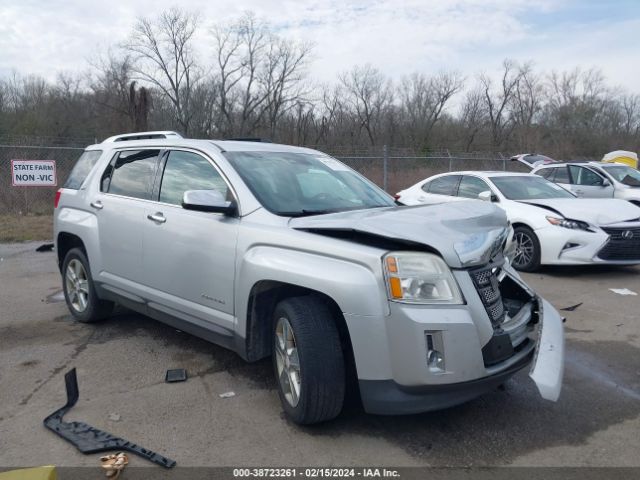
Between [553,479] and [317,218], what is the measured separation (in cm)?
195

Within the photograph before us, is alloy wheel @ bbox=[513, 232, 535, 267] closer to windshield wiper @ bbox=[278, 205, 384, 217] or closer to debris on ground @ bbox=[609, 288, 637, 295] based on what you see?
debris on ground @ bbox=[609, 288, 637, 295]

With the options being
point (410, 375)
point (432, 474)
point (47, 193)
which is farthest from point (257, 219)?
point (47, 193)

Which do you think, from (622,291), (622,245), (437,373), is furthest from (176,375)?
(622,245)

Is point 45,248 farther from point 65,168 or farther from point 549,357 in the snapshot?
point 549,357

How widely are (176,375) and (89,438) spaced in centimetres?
98

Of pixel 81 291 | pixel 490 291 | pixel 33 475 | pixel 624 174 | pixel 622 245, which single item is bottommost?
pixel 81 291

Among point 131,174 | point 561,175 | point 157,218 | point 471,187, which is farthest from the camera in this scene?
point 561,175

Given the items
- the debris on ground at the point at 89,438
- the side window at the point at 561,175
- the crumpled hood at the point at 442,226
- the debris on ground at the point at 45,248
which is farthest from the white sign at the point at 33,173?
the crumpled hood at the point at 442,226

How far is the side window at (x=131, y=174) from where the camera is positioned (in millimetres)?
4789

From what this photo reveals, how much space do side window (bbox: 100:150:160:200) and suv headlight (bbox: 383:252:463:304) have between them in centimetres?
252

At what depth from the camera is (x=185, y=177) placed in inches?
175

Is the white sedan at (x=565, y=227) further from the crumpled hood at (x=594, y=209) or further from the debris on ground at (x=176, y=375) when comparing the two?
the debris on ground at (x=176, y=375)

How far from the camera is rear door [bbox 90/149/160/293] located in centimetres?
466

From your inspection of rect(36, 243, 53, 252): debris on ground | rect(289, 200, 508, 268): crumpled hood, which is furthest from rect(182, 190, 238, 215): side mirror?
rect(36, 243, 53, 252): debris on ground
